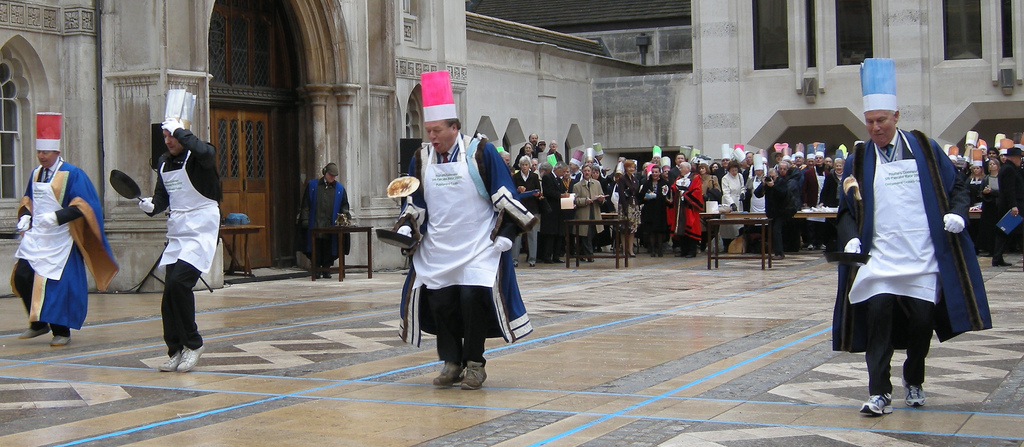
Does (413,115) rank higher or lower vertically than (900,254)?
higher

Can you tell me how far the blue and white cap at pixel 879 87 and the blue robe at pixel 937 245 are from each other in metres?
0.20

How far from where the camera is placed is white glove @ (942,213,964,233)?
6281 mm

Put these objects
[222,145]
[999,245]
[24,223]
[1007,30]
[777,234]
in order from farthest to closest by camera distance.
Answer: [1007,30], [777,234], [999,245], [222,145], [24,223]

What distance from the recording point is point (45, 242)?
1018 centimetres

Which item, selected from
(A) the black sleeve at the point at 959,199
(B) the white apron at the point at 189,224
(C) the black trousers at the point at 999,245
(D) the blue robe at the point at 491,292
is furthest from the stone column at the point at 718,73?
(A) the black sleeve at the point at 959,199

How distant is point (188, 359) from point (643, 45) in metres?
28.6

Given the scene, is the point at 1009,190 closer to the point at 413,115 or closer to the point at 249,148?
the point at 413,115

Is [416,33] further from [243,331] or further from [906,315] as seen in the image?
[906,315]

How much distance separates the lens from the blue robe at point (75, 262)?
10016mm

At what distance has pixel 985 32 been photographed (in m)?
29.8

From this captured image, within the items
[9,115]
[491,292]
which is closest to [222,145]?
[9,115]

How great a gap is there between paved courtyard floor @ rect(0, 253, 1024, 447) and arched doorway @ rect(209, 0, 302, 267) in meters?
5.09

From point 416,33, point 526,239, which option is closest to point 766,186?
point 526,239

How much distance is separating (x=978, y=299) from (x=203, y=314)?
26.3 feet
